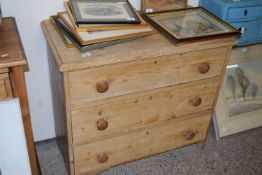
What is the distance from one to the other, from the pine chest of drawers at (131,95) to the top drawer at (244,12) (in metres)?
0.28

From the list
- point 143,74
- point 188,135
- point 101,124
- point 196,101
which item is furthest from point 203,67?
point 101,124

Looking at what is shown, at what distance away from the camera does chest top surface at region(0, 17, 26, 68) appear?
1.09m

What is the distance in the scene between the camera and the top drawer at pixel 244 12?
5.59ft

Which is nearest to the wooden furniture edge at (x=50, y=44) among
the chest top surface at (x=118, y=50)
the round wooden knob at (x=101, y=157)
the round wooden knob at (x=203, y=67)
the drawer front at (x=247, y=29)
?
the chest top surface at (x=118, y=50)

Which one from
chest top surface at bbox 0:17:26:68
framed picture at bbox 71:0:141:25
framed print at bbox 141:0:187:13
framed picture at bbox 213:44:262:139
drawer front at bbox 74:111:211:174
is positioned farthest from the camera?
framed picture at bbox 213:44:262:139

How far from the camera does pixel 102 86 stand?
1.31 metres

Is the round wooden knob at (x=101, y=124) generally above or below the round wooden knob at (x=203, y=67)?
below

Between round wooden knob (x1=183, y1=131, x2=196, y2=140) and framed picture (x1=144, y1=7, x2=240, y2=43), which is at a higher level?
framed picture (x1=144, y1=7, x2=240, y2=43)

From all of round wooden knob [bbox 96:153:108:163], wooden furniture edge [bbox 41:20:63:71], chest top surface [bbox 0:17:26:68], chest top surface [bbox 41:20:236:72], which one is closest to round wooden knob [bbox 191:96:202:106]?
chest top surface [bbox 41:20:236:72]

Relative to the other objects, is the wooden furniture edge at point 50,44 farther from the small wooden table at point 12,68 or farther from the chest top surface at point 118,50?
the small wooden table at point 12,68

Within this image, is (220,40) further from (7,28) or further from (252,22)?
(7,28)

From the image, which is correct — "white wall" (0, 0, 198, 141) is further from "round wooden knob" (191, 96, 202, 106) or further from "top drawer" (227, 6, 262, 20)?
"round wooden knob" (191, 96, 202, 106)

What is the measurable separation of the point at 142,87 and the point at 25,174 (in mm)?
626

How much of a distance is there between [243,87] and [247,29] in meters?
0.44
